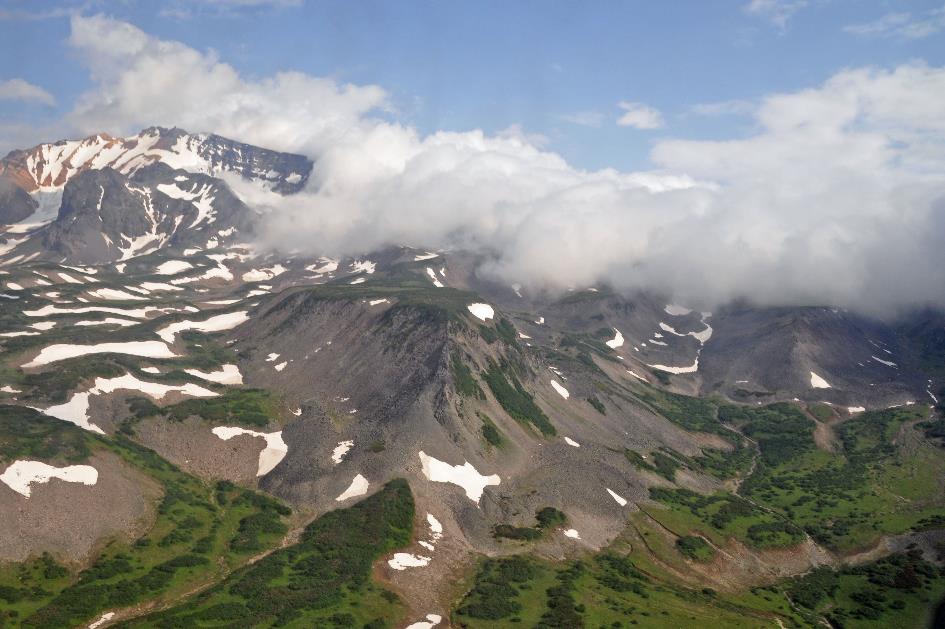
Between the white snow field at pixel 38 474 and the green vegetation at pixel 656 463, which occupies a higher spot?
the white snow field at pixel 38 474

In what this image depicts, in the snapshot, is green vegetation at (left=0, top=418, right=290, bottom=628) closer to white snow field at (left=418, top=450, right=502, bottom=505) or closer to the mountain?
the mountain

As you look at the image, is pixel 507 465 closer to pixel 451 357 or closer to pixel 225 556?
pixel 451 357

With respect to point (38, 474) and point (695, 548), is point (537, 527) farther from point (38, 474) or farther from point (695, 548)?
point (38, 474)

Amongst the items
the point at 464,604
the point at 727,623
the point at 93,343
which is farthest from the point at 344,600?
the point at 93,343

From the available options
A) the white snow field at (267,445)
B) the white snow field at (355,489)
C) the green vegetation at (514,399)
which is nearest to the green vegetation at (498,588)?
the white snow field at (355,489)

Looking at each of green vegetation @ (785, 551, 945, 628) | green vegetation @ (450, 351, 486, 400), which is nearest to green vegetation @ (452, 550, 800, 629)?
green vegetation @ (785, 551, 945, 628)

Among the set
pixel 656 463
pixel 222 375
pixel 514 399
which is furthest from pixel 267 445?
pixel 656 463

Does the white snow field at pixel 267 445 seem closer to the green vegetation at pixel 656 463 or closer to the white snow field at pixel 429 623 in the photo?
the white snow field at pixel 429 623
